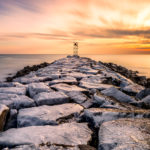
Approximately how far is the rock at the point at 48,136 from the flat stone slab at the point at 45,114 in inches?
4.1

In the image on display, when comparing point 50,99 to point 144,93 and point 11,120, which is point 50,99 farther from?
point 144,93

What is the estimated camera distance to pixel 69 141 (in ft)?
3.14

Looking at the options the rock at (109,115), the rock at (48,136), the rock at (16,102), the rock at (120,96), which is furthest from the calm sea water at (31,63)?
the rock at (109,115)

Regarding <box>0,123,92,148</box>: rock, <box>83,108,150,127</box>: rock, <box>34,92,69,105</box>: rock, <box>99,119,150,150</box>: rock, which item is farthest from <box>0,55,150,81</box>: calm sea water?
<box>99,119,150,150</box>: rock

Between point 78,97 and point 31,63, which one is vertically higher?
point 78,97

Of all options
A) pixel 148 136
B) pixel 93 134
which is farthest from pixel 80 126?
pixel 148 136

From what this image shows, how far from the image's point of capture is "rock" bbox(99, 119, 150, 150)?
82 cm

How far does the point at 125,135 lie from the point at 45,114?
0.73 m

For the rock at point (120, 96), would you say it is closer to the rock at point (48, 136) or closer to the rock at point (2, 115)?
the rock at point (48, 136)

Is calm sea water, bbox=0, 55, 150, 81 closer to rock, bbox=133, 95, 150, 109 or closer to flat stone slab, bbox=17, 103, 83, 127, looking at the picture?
flat stone slab, bbox=17, 103, 83, 127

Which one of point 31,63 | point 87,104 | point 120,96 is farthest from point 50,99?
point 31,63

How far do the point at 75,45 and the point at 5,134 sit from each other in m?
16.4

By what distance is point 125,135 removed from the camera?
927mm

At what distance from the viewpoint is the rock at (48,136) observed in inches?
36.4
